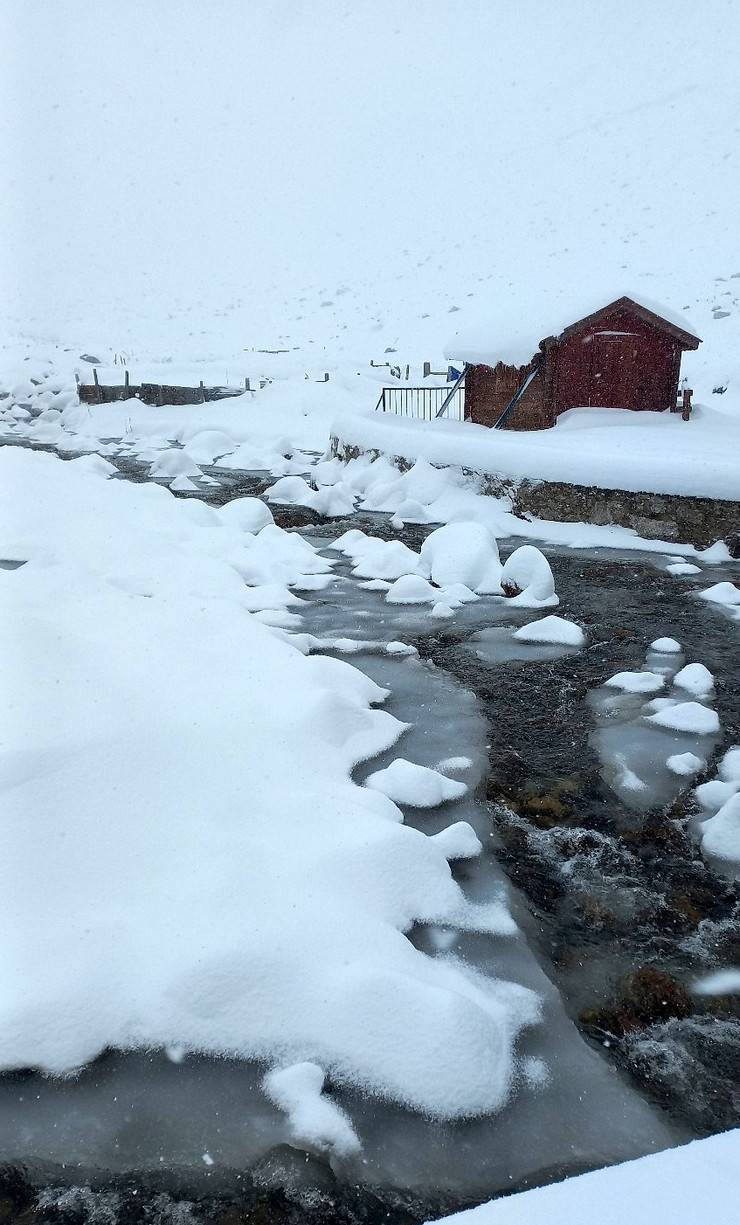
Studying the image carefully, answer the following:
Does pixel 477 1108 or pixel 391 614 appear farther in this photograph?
pixel 391 614

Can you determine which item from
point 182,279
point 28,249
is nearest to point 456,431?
point 182,279

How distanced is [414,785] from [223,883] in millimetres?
1477

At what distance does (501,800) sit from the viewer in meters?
4.97

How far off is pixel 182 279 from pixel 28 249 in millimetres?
14896

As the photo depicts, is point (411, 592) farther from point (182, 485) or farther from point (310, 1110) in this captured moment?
point (182, 485)

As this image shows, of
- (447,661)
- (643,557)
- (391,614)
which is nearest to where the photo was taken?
(447,661)

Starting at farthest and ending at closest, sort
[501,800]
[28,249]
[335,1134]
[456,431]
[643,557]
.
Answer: [28,249], [456,431], [643,557], [501,800], [335,1134]

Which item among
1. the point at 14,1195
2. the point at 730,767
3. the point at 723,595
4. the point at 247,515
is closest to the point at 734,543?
the point at 723,595

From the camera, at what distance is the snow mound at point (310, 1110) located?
278 cm

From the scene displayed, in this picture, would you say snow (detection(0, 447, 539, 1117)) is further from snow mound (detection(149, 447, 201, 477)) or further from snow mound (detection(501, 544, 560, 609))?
snow mound (detection(149, 447, 201, 477))

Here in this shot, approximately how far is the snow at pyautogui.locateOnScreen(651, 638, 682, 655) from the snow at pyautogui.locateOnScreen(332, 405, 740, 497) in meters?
3.91

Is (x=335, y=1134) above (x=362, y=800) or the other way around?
the other way around

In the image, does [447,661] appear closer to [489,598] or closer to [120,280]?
[489,598]

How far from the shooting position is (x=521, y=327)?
51.5 feet
